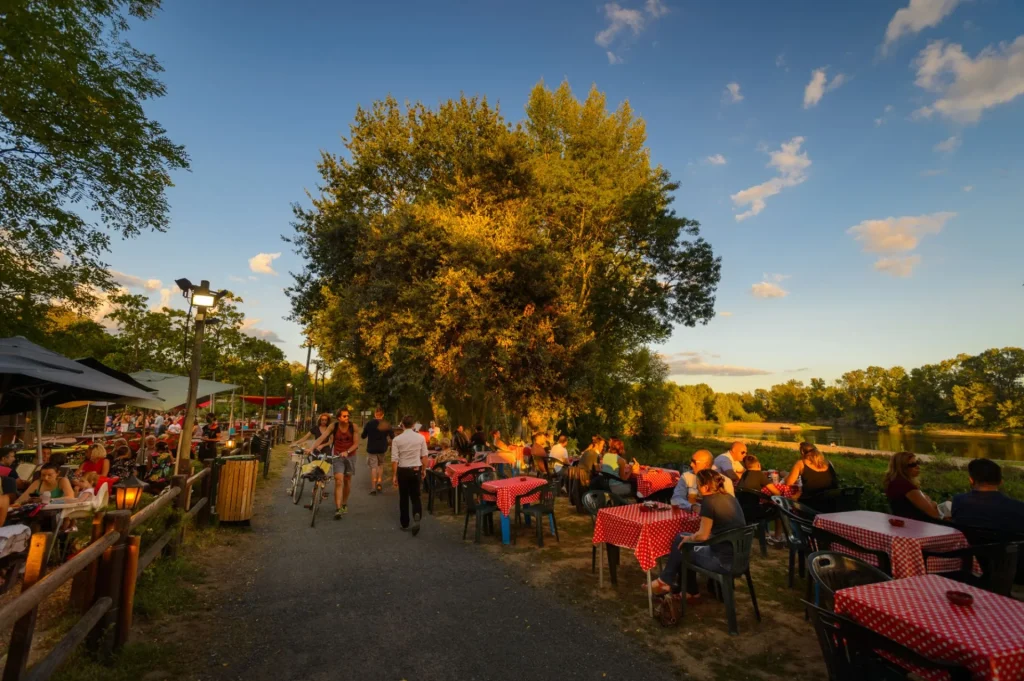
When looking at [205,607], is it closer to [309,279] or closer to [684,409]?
[309,279]

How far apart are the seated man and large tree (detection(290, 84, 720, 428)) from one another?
11.5m

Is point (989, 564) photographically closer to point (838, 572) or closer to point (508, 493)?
point (838, 572)

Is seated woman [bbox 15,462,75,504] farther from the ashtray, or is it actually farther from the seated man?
the seated man

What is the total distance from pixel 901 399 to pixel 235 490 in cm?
10599

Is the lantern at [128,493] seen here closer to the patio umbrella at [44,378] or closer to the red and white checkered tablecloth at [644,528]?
the patio umbrella at [44,378]

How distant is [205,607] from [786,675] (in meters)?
4.76

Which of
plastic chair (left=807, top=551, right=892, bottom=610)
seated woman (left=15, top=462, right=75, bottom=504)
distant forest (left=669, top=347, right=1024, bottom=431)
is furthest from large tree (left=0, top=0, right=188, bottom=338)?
distant forest (left=669, top=347, right=1024, bottom=431)

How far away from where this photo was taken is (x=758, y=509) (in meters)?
6.20

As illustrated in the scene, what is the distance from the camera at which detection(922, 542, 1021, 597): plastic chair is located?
3.61 m

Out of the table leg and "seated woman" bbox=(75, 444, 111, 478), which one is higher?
"seated woman" bbox=(75, 444, 111, 478)

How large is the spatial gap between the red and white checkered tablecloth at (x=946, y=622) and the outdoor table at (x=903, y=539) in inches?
46.7

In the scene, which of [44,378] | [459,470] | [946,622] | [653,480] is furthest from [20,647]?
[653,480]

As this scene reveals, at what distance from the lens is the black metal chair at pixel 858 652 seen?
86.3 inches

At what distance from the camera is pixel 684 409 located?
238ft
